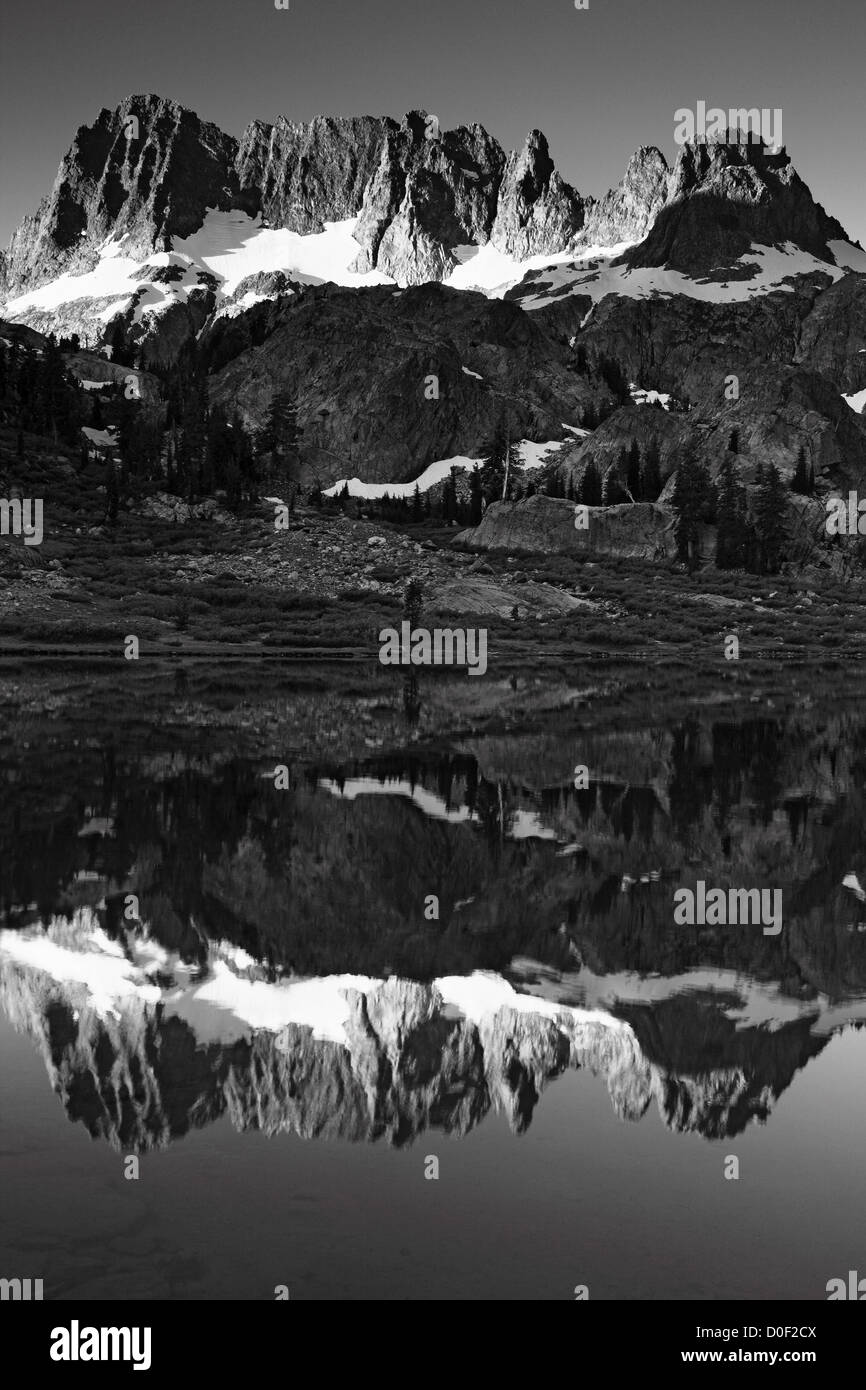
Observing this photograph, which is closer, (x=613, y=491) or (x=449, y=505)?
(x=449, y=505)

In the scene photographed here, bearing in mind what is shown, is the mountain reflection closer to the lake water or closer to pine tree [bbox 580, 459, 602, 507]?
the lake water

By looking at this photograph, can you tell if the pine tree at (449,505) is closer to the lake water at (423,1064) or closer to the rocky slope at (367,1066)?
the lake water at (423,1064)

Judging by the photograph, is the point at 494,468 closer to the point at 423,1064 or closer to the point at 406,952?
the point at 406,952

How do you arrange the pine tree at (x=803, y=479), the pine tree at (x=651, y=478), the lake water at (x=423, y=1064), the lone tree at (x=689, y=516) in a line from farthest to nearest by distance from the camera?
the pine tree at (x=651, y=478) < the pine tree at (x=803, y=479) < the lone tree at (x=689, y=516) < the lake water at (x=423, y=1064)

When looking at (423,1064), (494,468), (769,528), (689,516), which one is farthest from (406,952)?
(494,468)

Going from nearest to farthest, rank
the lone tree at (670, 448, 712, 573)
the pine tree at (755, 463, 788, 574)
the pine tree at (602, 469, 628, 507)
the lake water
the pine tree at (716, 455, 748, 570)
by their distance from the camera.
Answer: the lake water
the lone tree at (670, 448, 712, 573)
the pine tree at (716, 455, 748, 570)
the pine tree at (755, 463, 788, 574)
the pine tree at (602, 469, 628, 507)

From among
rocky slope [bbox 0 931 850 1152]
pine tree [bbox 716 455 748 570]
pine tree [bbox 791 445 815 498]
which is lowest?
rocky slope [bbox 0 931 850 1152]

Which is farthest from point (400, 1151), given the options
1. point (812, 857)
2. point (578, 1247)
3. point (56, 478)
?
point (56, 478)

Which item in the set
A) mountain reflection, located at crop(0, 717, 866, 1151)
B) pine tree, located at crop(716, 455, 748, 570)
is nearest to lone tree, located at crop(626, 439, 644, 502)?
pine tree, located at crop(716, 455, 748, 570)

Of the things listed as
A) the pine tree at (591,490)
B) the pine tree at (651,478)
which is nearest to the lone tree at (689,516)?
the pine tree at (591,490)
